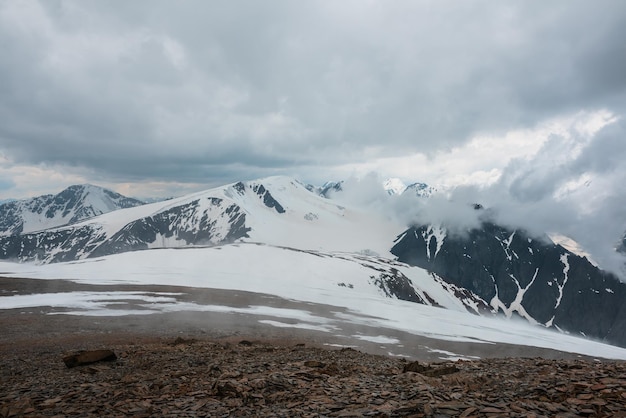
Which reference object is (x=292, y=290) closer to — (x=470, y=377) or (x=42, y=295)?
(x=42, y=295)

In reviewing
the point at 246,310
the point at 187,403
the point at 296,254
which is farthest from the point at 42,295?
the point at 296,254

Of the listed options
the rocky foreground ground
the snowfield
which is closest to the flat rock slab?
the rocky foreground ground

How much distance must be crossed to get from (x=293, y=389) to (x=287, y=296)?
2243 inches

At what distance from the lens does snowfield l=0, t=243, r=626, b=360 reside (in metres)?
47.5

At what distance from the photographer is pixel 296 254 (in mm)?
155250

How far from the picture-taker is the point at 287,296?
69.7 meters

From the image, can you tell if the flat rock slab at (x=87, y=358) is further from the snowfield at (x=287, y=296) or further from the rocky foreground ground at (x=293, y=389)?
the snowfield at (x=287, y=296)

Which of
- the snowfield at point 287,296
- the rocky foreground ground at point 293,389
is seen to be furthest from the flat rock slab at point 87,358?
the snowfield at point 287,296

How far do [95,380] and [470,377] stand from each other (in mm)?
15399

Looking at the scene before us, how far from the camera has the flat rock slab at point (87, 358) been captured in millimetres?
18031

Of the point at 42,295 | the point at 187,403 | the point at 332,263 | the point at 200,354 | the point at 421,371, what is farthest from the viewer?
the point at 332,263

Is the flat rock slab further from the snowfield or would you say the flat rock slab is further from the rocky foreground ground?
the snowfield

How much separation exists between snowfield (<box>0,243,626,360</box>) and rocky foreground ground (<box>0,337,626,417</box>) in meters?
23.9

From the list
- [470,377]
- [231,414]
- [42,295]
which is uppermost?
[470,377]
